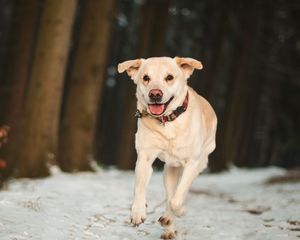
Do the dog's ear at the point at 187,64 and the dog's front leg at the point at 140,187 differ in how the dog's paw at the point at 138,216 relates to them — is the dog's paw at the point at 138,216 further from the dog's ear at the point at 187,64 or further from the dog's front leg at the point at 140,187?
the dog's ear at the point at 187,64

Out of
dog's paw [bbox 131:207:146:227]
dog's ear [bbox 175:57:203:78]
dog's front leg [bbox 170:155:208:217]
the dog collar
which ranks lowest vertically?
dog's paw [bbox 131:207:146:227]

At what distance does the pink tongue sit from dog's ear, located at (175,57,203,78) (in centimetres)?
63

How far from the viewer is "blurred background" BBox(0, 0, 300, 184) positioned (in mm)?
11734

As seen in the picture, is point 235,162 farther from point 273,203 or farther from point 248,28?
point 273,203

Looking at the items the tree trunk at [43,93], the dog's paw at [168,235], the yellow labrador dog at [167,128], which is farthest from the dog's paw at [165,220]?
the tree trunk at [43,93]

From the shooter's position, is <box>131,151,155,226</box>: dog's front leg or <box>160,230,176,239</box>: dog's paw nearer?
<box>131,151,155,226</box>: dog's front leg

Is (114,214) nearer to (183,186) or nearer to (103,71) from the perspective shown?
(183,186)

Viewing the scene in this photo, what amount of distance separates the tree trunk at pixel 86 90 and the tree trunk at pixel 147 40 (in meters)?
3.84

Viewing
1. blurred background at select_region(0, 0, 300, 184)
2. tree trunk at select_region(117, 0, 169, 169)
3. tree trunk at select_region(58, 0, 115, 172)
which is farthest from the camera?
tree trunk at select_region(117, 0, 169, 169)

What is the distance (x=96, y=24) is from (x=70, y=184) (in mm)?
5395

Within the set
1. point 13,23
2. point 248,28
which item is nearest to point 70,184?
point 13,23

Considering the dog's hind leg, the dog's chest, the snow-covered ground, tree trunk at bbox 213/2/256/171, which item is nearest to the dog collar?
the dog's chest

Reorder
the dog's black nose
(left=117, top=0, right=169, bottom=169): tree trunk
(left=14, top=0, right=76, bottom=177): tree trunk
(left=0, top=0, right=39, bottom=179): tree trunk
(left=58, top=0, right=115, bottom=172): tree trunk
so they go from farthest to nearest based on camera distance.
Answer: (left=117, top=0, right=169, bottom=169): tree trunk < (left=0, top=0, right=39, bottom=179): tree trunk < (left=58, top=0, right=115, bottom=172): tree trunk < (left=14, top=0, right=76, bottom=177): tree trunk < the dog's black nose

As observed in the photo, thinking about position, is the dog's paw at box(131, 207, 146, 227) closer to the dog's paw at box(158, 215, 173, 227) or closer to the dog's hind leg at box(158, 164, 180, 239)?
the dog's paw at box(158, 215, 173, 227)
